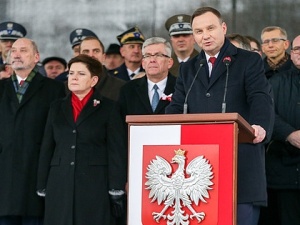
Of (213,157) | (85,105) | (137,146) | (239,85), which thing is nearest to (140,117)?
(137,146)

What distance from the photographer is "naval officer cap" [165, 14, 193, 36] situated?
8.02m

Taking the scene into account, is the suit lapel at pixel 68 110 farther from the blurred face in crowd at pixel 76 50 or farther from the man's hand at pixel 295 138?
the blurred face in crowd at pixel 76 50

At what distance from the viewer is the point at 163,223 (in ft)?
14.6

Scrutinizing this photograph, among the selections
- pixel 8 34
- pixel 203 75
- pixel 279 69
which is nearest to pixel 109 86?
pixel 279 69

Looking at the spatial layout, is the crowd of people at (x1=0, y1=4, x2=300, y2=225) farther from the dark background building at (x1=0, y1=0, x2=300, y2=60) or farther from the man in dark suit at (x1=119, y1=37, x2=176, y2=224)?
the dark background building at (x1=0, y1=0, x2=300, y2=60)

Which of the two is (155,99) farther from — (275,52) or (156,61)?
(275,52)

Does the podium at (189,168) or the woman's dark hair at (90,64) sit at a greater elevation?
the woman's dark hair at (90,64)

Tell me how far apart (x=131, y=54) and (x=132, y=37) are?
193 millimetres

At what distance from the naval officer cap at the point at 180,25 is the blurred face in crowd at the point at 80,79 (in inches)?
64.3

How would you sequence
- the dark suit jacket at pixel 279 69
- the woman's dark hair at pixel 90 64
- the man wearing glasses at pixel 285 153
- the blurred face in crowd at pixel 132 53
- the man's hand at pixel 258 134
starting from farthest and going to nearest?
the blurred face in crowd at pixel 132 53
the dark suit jacket at pixel 279 69
the woman's dark hair at pixel 90 64
the man wearing glasses at pixel 285 153
the man's hand at pixel 258 134

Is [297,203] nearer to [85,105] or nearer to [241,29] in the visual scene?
[85,105]

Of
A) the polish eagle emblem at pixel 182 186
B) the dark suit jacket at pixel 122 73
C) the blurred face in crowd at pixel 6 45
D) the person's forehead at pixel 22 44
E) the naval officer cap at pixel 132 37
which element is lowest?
the polish eagle emblem at pixel 182 186

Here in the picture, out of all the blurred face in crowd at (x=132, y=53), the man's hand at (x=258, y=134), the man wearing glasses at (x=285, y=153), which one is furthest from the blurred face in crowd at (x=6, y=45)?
the man's hand at (x=258, y=134)

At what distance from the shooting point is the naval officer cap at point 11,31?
874cm
